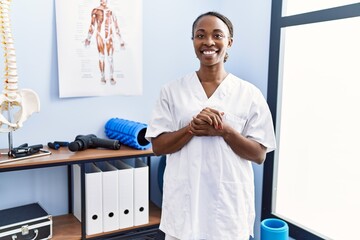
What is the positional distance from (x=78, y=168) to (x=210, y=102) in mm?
→ 842

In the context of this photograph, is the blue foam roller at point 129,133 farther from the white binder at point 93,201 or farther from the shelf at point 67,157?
the white binder at point 93,201

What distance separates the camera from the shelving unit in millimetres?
1435

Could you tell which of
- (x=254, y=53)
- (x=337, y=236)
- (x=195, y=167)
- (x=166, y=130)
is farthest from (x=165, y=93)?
(x=337, y=236)

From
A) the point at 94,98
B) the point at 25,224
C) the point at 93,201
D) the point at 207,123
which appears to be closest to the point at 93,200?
the point at 93,201

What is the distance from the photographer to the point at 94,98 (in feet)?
6.19

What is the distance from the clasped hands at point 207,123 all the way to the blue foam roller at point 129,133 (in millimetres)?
629

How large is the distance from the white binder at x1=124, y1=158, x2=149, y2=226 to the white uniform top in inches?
19.9

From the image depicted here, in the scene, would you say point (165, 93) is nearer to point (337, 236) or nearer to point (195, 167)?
point (195, 167)

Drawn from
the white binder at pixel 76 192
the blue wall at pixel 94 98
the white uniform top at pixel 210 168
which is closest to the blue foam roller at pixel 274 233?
the blue wall at pixel 94 98

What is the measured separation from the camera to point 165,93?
1234mm

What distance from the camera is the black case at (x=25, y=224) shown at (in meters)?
1.46

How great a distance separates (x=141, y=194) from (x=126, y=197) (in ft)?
0.26

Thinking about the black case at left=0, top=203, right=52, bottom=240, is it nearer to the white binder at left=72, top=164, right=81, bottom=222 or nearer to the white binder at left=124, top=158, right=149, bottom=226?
the white binder at left=72, top=164, right=81, bottom=222

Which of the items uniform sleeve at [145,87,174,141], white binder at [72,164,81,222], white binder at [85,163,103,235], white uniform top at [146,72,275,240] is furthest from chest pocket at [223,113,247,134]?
white binder at [72,164,81,222]
